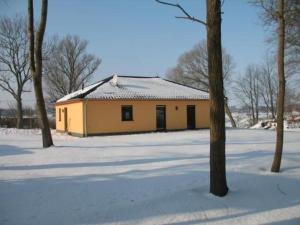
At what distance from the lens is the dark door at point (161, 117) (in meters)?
26.5

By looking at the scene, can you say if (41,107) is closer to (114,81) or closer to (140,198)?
(140,198)

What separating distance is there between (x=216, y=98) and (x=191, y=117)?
2085 cm

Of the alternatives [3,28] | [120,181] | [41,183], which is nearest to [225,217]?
[120,181]

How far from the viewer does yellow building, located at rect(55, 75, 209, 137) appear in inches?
943

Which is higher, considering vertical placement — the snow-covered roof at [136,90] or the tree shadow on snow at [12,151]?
the snow-covered roof at [136,90]

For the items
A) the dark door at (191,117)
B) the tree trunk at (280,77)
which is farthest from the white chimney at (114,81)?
the tree trunk at (280,77)

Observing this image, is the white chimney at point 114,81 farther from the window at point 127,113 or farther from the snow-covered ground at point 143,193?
the snow-covered ground at point 143,193

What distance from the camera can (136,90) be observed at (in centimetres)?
2681

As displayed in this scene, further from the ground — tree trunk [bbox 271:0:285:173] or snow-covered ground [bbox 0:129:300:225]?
tree trunk [bbox 271:0:285:173]

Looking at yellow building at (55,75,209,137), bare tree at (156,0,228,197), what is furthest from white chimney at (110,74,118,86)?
bare tree at (156,0,228,197)

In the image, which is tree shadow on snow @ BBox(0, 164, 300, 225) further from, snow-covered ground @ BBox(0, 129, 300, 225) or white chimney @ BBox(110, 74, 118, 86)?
white chimney @ BBox(110, 74, 118, 86)

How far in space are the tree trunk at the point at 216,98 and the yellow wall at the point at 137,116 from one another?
56.2ft

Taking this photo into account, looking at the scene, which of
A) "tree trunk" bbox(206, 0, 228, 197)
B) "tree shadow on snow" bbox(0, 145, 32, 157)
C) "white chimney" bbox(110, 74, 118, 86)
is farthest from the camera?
"white chimney" bbox(110, 74, 118, 86)

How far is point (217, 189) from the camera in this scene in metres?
7.20
